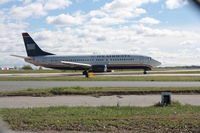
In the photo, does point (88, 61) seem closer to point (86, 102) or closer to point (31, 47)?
point (31, 47)

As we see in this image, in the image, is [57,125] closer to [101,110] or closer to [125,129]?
[125,129]

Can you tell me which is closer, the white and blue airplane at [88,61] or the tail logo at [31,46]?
the white and blue airplane at [88,61]

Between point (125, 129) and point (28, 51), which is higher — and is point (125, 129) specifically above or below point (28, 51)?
below

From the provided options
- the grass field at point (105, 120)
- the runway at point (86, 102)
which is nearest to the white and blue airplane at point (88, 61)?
the runway at point (86, 102)

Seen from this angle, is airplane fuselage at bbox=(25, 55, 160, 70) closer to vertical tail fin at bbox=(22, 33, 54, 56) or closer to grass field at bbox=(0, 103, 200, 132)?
vertical tail fin at bbox=(22, 33, 54, 56)

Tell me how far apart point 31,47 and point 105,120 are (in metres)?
43.5

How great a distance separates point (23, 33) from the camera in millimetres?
49250

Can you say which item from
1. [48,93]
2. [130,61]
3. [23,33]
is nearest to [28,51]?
[23,33]

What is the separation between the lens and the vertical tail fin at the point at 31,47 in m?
48.7

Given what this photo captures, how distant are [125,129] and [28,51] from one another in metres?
44.7

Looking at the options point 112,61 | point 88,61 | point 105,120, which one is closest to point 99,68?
point 112,61

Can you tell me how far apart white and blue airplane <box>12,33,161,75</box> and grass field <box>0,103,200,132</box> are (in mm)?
33877

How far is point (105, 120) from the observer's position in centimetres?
741

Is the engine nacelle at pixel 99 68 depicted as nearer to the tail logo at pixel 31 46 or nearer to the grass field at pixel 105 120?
the tail logo at pixel 31 46
